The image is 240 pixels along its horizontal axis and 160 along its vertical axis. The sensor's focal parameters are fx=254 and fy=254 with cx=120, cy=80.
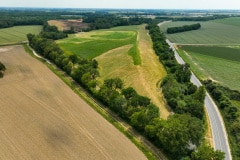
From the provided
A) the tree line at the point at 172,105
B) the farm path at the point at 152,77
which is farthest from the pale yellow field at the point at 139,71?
the tree line at the point at 172,105

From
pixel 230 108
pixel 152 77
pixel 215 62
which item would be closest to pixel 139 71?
pixel 152 77

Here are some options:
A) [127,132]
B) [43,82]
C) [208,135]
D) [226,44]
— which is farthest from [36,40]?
[226,44]

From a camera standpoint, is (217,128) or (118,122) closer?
(217,128)

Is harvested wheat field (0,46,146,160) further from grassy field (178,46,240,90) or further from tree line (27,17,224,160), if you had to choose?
grassy field (178,46,240,90)

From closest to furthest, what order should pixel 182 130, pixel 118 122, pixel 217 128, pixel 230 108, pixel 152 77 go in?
pixel 182 130, pixel 217 128, pixel 118 122, pixel 230 108, pixel 152 77

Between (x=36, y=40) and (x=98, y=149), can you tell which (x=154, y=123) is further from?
(x=36, y=40)

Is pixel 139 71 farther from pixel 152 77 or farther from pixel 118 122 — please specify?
pixel 118 122
